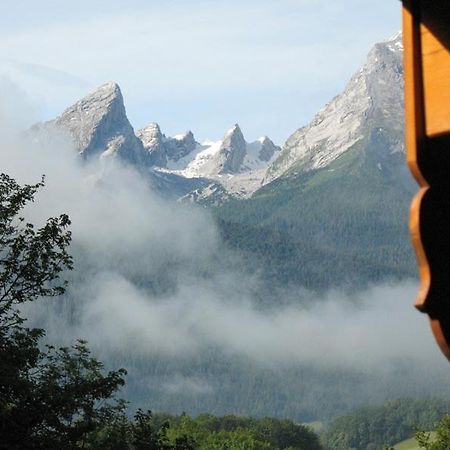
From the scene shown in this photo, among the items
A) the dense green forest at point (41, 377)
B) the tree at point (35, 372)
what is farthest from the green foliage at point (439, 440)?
the tree at point (35, 372)

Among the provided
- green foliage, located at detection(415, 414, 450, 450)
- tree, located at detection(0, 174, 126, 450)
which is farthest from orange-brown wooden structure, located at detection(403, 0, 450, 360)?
green foliage, located at detection(415, 414, 450, 450)

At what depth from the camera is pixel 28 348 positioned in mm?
28281

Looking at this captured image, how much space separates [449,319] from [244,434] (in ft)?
575

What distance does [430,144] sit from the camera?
4.07m

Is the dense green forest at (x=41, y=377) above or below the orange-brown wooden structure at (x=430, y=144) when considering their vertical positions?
above

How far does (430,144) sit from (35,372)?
26.2 meters

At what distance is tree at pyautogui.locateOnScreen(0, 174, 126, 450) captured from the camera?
25.5m

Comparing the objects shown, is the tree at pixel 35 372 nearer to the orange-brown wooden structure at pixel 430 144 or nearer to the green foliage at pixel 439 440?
the orange-brown wooden structure at pixel 430 144

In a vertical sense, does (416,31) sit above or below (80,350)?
below

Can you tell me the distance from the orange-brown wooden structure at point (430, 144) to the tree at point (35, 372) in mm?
20947

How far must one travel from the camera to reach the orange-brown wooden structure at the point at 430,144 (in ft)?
12.6

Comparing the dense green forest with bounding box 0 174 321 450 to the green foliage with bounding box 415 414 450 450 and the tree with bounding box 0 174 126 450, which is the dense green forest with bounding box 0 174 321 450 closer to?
the tree with bounding box 0 174 126 450

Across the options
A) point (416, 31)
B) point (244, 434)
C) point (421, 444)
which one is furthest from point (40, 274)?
point (244, 434)

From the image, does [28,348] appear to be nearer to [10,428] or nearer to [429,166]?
[10,428]
